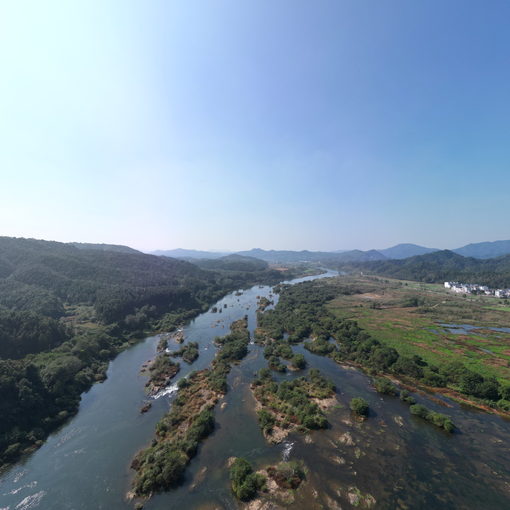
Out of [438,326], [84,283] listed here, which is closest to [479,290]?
[438,326]

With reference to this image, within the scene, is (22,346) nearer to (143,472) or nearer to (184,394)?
(184,394)

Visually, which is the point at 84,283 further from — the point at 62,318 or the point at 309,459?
the point at 309,459

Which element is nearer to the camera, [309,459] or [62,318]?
[309,459]

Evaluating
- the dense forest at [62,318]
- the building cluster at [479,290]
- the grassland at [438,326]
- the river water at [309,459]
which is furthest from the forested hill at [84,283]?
the building cluster at [479,290]

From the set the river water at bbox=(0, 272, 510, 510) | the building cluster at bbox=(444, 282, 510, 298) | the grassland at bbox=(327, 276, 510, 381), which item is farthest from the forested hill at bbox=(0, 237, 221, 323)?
the building cluster at bbox=(444, 282, 510, 298)

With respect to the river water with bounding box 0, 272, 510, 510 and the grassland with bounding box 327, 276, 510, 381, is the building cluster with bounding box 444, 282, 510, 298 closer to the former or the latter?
the grassland with bounding box 327, 276, 510, 381

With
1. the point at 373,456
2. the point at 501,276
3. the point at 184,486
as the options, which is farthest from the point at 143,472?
the point at 501,276
